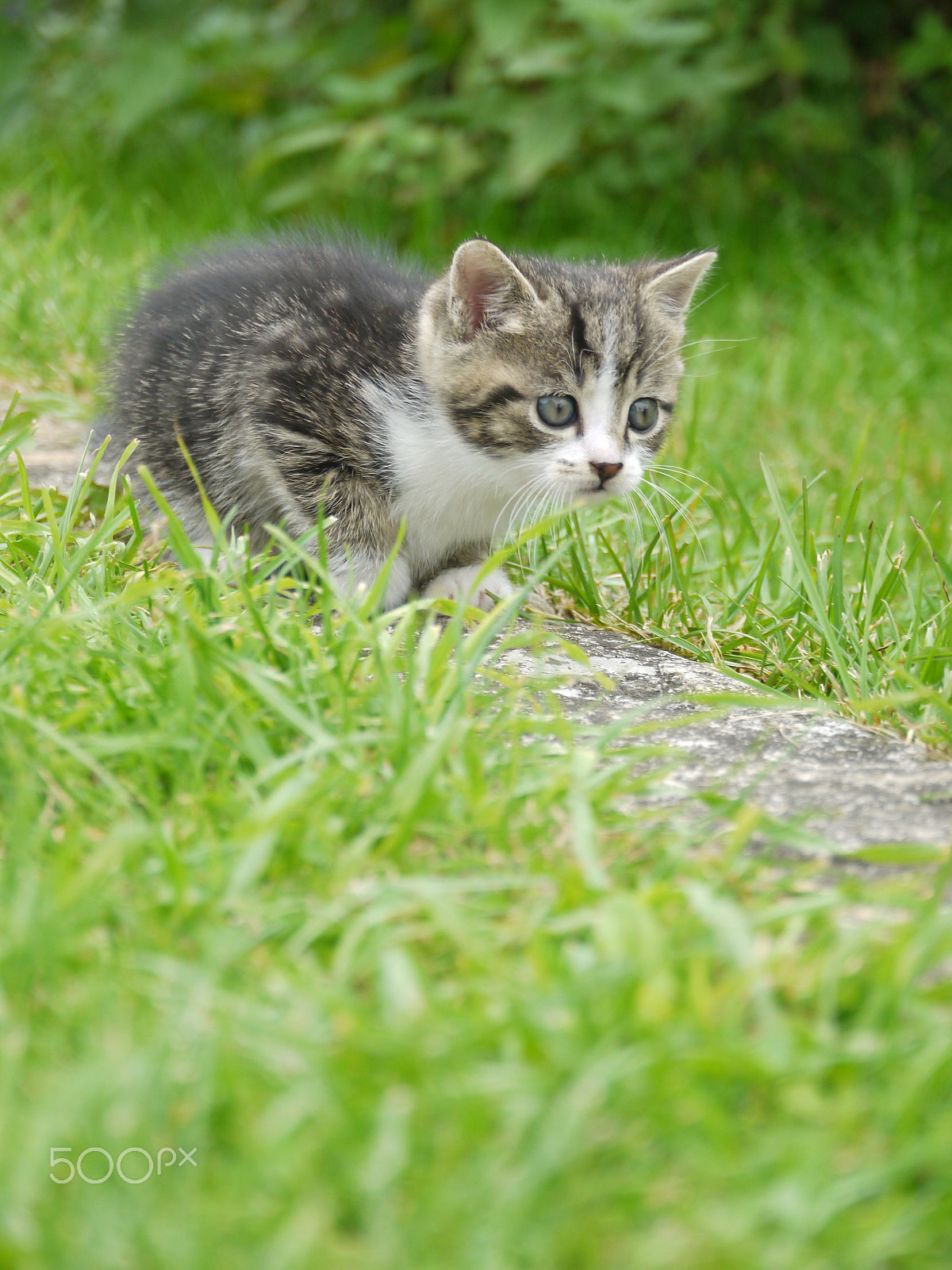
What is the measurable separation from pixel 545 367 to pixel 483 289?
0.83 ft

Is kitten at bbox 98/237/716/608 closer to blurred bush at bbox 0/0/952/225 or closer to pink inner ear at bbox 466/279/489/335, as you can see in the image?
pink inner ear at bbox 466/279/489/335

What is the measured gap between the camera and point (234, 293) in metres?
3.22

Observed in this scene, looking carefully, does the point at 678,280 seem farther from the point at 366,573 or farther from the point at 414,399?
the point at 366,573

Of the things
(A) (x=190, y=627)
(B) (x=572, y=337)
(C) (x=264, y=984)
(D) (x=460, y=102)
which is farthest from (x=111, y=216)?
(C) (x=264, y=984)

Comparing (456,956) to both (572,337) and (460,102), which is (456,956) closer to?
(572,337)

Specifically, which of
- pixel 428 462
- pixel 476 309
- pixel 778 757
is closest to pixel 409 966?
pixel 778 757

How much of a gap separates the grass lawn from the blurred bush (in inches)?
151

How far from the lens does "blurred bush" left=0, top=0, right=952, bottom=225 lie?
569cm

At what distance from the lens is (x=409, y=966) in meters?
1.48

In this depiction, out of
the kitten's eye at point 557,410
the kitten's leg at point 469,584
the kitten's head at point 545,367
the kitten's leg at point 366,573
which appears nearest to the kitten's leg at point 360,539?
the kitten's leg at point 366,573

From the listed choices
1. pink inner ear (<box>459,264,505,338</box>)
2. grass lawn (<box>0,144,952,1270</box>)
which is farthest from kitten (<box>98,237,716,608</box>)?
grass lawn (<box>0,144,952,1270</box>)

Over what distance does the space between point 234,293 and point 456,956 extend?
85.4 inches

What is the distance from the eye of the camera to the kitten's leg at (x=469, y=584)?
9.86 ft

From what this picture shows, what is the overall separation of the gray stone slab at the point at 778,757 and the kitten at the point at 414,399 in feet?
1.85
